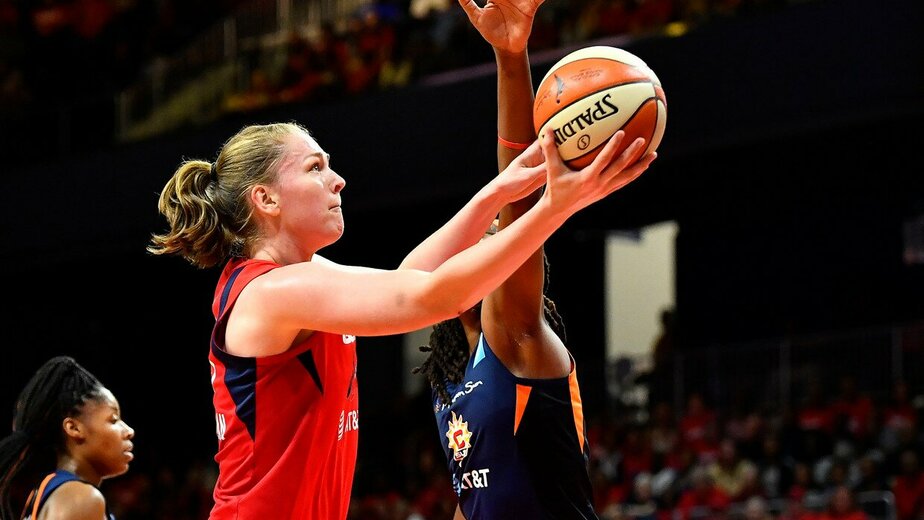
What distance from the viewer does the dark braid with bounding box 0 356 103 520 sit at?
480cm

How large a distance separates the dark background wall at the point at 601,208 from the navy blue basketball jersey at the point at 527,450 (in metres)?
8.65

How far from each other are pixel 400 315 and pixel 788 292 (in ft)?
48.0

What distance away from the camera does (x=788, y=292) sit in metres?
16.9

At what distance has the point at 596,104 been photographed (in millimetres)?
3131

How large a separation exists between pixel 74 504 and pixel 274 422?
1.70 meters

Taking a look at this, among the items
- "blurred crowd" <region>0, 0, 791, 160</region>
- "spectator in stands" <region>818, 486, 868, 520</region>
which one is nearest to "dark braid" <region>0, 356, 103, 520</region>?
"spectator in stands" <region>818, 486, 868, 520</region>

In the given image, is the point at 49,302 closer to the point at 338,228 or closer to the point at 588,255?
the point at 588,255

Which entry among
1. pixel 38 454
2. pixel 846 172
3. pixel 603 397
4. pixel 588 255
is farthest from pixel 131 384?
pixel 38 454

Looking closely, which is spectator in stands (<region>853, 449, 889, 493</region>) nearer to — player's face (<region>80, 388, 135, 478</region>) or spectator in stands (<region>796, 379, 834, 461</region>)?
spectator in stands (<region>796, 379, 834, 461</region>)

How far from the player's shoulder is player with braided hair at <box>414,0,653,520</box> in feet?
5.16

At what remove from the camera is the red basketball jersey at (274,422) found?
323 cm

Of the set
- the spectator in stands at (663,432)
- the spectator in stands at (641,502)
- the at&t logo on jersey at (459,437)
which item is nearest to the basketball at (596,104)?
the at&t logo on jersey at (459,437)

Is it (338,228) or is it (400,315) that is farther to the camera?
(338,228)

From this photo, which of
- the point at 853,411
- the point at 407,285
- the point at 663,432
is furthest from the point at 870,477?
the point at 407,285
